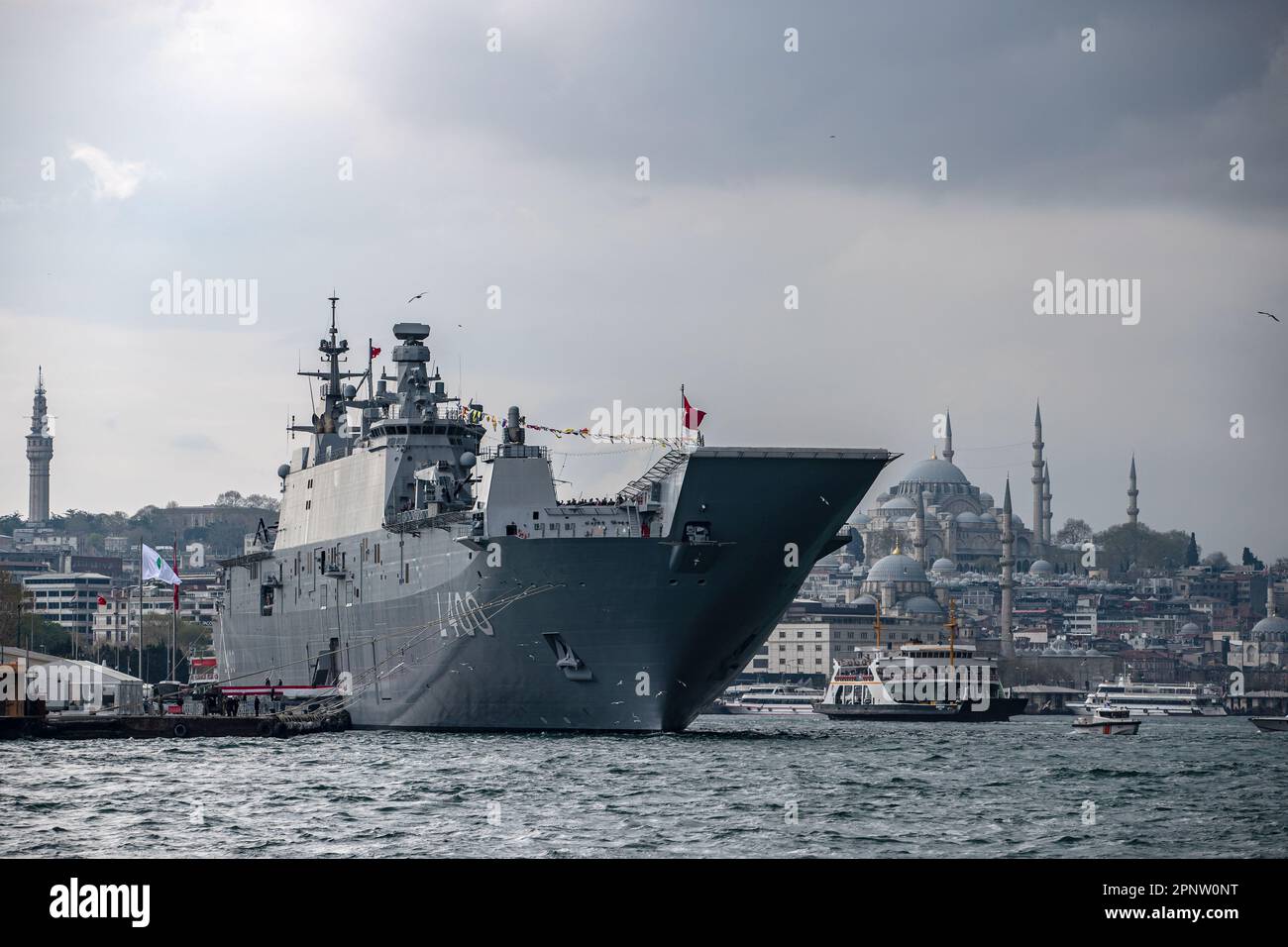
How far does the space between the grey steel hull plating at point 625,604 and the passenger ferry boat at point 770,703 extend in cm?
11191

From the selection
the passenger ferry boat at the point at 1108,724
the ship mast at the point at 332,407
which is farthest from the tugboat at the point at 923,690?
the ship mast at the point at 332,407

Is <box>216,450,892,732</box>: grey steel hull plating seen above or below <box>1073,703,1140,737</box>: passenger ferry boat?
above

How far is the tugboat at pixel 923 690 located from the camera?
125812 mm

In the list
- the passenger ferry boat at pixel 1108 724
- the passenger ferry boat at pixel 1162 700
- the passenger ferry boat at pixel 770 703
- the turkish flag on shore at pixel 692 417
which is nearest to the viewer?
the turkish flag on shore at pixel 692 417

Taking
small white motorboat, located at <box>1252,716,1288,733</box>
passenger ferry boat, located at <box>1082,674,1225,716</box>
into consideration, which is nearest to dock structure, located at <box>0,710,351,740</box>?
small white motorboat, located at <box>1252,716,1288,733</box>

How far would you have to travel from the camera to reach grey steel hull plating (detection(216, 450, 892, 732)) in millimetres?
49625

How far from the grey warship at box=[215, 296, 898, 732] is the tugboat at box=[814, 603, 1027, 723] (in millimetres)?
69460

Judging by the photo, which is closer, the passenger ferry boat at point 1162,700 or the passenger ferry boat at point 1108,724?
the passenger ferry boat at point 1108,724

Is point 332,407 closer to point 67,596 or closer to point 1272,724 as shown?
point 1272,724

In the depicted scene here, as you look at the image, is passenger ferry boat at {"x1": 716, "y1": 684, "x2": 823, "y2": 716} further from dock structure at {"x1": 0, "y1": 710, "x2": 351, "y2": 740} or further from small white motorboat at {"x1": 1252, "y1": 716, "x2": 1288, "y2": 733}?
dock structure at {"x1": 0, "y1": 710, "x2": 351, "y2": 740}

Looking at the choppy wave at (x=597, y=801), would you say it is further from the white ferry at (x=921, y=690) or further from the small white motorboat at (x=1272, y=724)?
the white ferry at (x=921, y=690)

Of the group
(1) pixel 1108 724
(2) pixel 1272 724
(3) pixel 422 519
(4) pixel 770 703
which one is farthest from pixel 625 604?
(4) pixel 770 703
